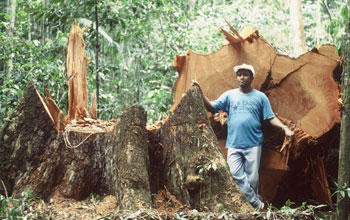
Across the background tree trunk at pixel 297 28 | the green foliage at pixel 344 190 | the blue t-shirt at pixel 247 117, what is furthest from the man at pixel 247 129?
the background tree trunk at pixel 297 28

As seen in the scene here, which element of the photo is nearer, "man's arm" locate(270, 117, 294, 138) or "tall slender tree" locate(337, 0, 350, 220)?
"tall slender tree" locate(337, 0, 350, 220)

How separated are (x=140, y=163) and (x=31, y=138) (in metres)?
1.26

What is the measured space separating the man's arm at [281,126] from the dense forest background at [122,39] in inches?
47.3

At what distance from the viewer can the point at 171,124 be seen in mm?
3885

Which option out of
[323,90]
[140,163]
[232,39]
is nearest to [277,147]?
[323,90]

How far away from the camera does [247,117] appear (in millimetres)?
4652

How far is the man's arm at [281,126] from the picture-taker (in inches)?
175

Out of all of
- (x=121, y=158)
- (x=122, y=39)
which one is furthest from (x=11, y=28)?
(x=121, y=158)

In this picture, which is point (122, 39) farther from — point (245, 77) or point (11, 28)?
point (245, 77)

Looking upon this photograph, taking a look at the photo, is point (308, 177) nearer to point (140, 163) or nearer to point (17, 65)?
point (140, 163)

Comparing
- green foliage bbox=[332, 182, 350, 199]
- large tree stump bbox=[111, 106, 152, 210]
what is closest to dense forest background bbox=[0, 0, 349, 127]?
green foliage bbox=[332, 182, 350, 199]

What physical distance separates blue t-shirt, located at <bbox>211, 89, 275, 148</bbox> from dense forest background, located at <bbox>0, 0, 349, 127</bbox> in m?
1.06

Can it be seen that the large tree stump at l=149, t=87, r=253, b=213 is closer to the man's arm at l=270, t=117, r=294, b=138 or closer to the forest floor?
the forest floor

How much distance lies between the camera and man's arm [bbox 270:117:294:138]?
4.45 m
